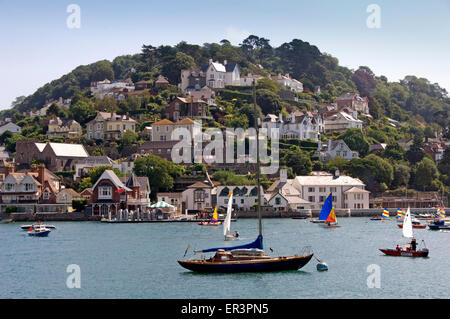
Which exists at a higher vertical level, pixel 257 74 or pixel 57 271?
pixel 257 74

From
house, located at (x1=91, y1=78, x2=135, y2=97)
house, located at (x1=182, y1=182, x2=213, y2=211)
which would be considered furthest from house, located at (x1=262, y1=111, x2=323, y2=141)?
house, located at (x1=91, y1=78, x2=135, y2=97)

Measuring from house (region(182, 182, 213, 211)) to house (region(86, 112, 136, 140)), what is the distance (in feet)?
97.5

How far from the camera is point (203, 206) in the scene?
96312 mm

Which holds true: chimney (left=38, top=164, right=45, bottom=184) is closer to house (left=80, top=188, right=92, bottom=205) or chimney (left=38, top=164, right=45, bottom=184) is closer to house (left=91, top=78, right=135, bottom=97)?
house (left=80, top=188, right=92, bottom=205)

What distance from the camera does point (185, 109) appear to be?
12594cm

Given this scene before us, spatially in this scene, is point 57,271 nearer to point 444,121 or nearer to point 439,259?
point 439,259

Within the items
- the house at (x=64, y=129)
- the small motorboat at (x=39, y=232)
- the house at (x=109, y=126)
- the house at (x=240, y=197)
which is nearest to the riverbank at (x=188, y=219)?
the house at (x=240, y=197)

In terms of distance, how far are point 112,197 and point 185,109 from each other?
39.7 meters

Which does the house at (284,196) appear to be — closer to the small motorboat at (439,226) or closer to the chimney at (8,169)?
the small motorboat at (439,226)

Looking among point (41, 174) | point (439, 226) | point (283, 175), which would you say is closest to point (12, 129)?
point (41, 174)

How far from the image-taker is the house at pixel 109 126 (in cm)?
12262
